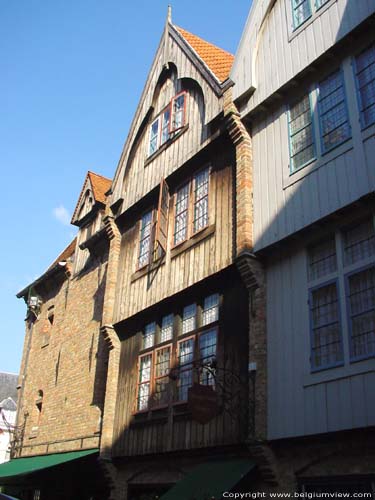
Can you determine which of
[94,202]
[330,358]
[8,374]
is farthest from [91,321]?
[8,374]

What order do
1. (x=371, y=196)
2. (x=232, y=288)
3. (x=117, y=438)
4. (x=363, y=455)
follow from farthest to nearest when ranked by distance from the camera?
(x=117, y=438), (x=232, y=288), (x=371, y=196), (x=363, y=455)

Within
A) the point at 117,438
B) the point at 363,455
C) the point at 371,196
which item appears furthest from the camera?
the point at 117,438

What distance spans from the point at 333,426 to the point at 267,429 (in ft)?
5.00

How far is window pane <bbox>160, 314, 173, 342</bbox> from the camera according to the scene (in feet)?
45.5

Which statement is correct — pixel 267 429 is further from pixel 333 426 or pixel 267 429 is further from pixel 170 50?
pixel 170 50

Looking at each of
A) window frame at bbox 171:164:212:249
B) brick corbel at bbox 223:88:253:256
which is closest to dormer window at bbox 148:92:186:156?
window frame at bbox 171:164:212:249

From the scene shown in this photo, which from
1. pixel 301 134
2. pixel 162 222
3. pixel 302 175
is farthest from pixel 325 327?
pixel 162 222

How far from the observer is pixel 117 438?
1452 centimetres

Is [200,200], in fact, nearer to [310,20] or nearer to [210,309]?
[210,309]

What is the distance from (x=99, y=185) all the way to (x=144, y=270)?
764 centimetres

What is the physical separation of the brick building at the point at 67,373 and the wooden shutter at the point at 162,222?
4410 millimetres

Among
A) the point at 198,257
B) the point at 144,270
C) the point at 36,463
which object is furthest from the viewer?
the point at 36,463

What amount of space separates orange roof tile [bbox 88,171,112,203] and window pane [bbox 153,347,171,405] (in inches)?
333

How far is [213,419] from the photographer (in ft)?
36.9
